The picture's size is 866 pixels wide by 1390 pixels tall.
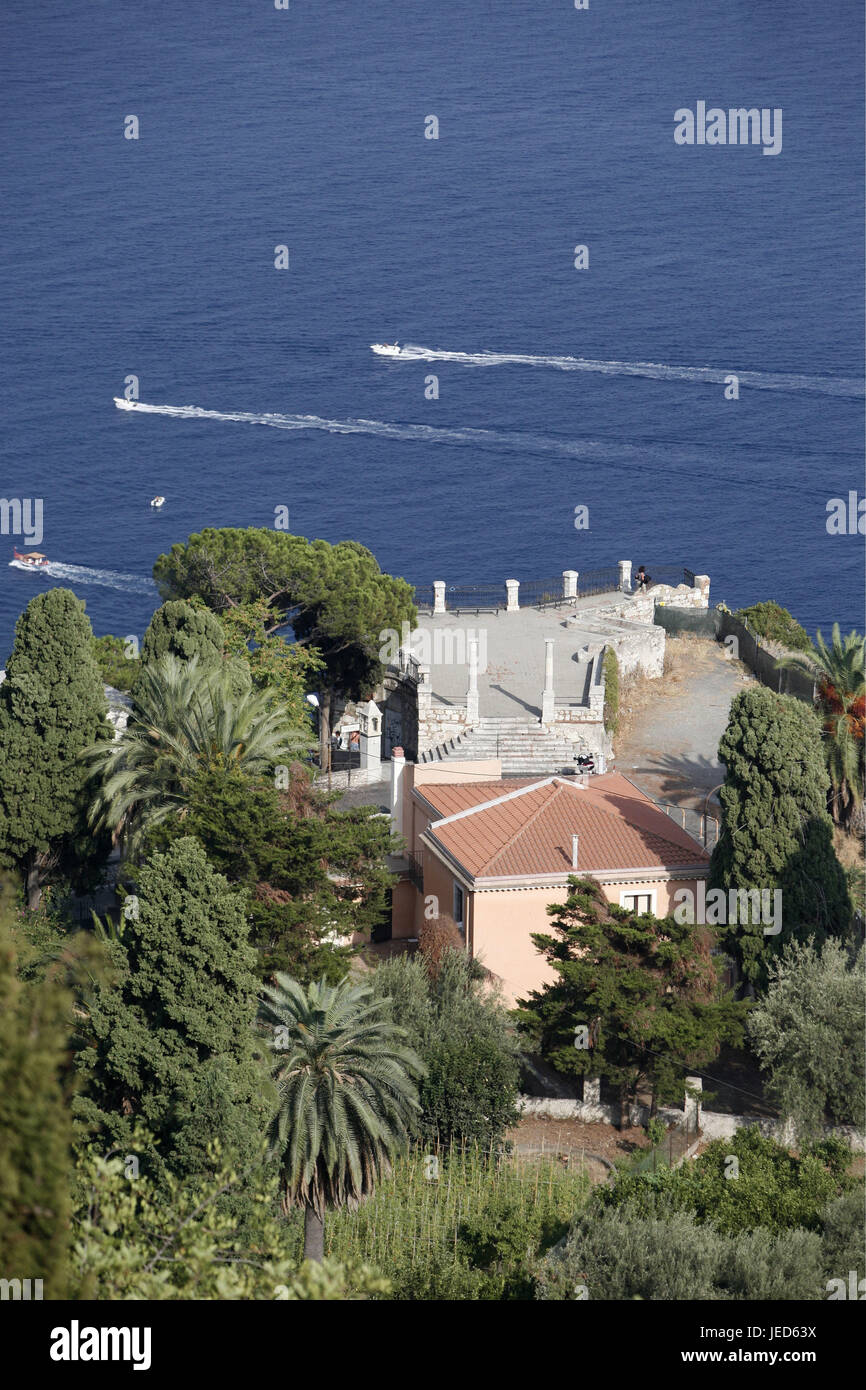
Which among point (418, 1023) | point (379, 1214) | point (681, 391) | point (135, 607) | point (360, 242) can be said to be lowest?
point (379, 1214)

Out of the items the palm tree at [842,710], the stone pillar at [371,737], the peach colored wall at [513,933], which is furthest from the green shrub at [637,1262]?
the stone pillar at [371,737]

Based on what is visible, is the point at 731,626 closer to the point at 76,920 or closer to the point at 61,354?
the point at 76,920

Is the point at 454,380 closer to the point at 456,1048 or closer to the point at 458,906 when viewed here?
the point at 458,906

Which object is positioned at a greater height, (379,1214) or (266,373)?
(266,373)

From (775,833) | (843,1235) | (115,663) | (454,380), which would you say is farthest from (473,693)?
(454,380)

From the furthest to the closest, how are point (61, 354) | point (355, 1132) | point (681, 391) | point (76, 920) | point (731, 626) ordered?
1. point (61, 354)
2. point (681, 391)
3. point (731, 626)
4. point (76, 920)
5. point (355, 1132)

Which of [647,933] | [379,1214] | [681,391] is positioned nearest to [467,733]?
[647,933]

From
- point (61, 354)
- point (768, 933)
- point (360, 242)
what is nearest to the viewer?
point (768, 933)
